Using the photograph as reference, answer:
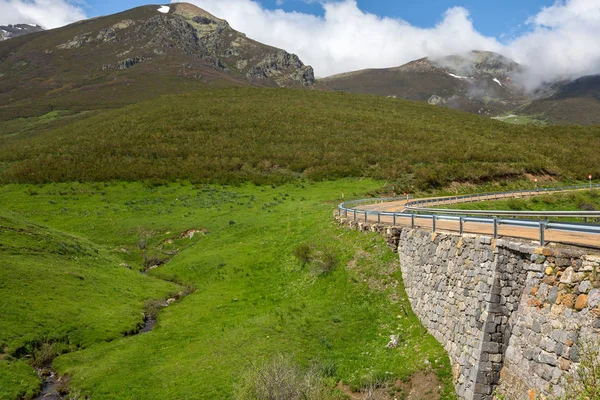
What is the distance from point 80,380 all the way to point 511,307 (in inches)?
747

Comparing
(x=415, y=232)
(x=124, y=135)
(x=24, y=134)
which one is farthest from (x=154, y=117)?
(x=415, y=232)

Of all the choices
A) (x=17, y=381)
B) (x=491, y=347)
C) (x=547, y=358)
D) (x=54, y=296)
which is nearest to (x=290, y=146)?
(x=54, y=296)

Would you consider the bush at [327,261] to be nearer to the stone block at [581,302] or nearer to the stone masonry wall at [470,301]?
the stone masonry wall at [470,301]

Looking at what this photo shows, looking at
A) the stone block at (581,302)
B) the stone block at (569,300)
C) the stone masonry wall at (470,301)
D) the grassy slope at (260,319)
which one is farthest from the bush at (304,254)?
the stone block at (581,302)

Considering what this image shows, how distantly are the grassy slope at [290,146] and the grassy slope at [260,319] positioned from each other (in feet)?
88.3

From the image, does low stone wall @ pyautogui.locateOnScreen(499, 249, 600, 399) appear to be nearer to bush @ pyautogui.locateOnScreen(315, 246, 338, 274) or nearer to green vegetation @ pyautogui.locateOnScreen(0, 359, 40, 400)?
bush @ pyautogui.locateOnScreen(315, 246, 338, 274)

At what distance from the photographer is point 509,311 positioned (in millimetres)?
12914

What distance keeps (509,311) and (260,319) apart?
48.9ft

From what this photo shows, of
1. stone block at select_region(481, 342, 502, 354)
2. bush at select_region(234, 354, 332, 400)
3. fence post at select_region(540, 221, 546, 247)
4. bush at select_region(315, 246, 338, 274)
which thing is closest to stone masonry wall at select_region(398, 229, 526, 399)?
stone block at select_region(481, 342, 502, 354)

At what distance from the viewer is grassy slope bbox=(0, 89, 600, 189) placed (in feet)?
224

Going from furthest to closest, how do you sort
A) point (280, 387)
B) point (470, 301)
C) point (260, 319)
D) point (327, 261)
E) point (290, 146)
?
point (290, 146) < point (327, 261) < point (260, 319) < point (470, 301) < point (280, 387)

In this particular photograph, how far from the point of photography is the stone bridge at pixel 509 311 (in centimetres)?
1013

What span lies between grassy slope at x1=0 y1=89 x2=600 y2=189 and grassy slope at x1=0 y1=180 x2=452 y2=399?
2692 cm

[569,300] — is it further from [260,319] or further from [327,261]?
[327,261]
